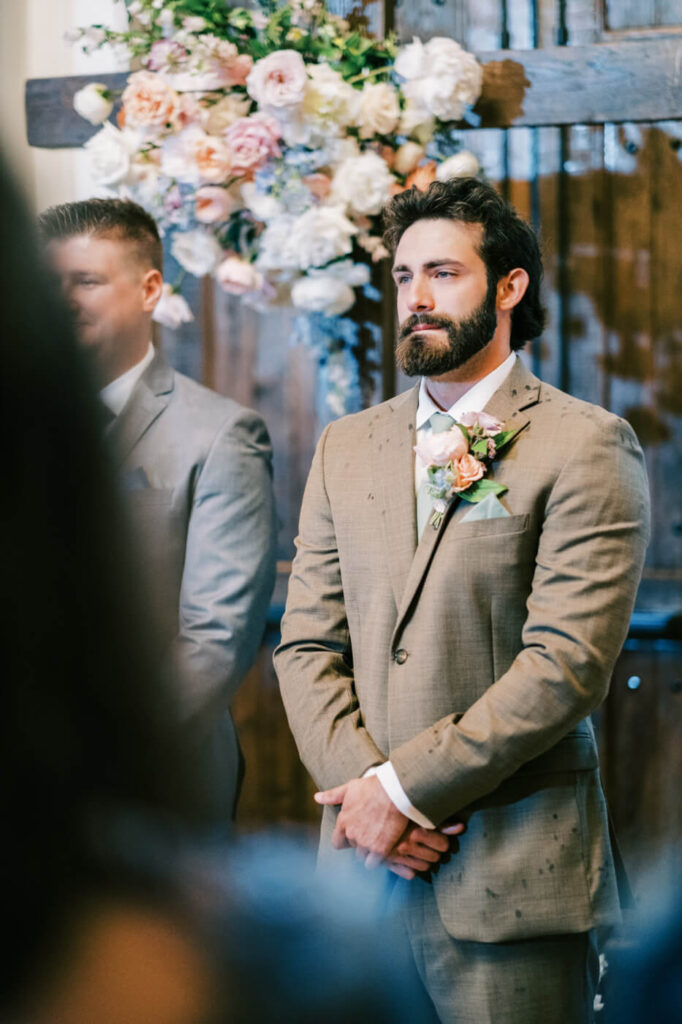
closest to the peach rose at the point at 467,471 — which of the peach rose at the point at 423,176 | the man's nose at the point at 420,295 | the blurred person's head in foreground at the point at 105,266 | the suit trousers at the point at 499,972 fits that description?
the man's nose at the point at 420,295

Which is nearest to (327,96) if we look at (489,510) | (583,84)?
(583,84)

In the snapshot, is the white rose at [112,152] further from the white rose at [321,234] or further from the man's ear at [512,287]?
the man's ear at [512,287]

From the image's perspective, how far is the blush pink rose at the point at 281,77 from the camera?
1763 mm

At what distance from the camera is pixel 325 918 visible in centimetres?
188

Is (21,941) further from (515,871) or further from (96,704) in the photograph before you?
(515,871)

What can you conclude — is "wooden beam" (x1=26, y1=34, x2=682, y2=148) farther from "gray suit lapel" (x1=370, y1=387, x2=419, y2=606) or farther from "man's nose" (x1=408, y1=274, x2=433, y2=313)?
"gray suit lapel" (x1=370, y1=387, x2=419, y2=606)

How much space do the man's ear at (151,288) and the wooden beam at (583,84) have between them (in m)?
0.69

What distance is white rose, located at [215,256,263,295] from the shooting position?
6.21 ft

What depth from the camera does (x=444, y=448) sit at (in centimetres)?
137

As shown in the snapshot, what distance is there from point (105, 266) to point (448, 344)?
84 centimetres

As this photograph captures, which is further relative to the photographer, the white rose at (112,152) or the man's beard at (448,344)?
the white rose at (112,152)

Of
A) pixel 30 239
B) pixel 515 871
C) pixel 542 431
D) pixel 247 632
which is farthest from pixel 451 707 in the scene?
pixel 30 239

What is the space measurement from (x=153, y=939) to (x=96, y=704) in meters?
0.48

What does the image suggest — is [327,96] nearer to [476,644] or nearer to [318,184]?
[318,184]
